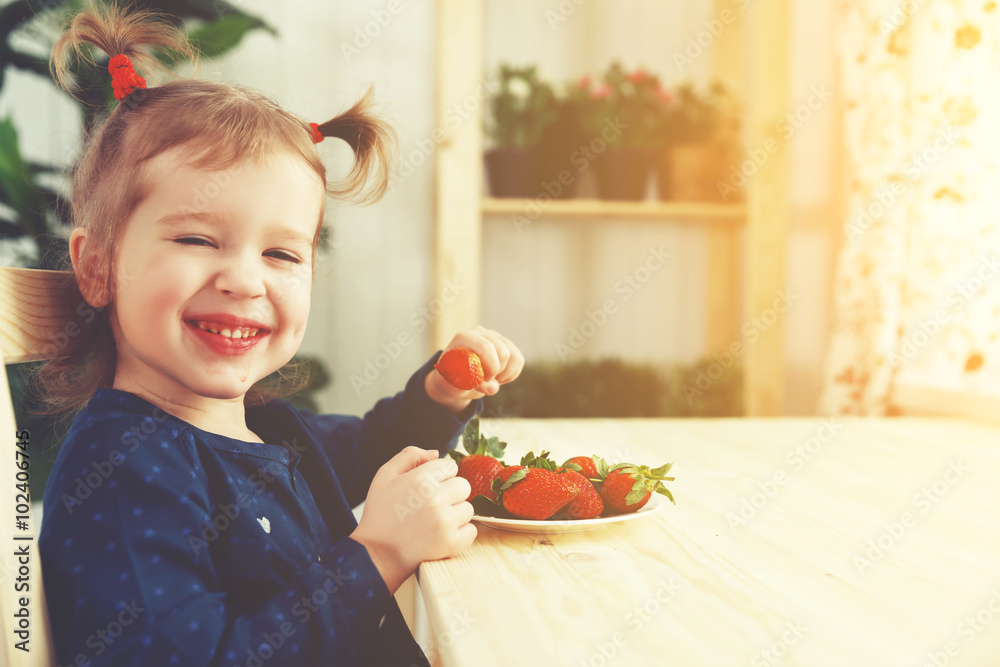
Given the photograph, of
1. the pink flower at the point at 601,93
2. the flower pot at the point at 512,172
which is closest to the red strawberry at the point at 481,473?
the flower pot at the point at 512,172

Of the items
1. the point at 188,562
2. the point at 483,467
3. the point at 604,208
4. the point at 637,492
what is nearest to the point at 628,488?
the point at 637,492

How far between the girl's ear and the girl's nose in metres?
0.13

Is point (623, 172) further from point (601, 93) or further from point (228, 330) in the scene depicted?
point (228, 330)

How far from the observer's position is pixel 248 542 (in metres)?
0.67

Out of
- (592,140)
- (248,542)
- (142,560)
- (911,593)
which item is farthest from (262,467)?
(592,140)

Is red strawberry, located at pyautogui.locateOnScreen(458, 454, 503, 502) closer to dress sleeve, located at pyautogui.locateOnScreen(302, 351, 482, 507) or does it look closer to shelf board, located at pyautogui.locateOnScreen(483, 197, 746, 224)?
dress sleeve, located at pyautogui.locateOnScreen(302, 351, 482, 507)

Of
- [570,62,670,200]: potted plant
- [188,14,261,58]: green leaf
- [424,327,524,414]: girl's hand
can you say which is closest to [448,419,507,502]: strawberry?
[424,327,524,414]: girl's hand

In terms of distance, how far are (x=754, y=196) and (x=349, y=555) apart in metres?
1.94

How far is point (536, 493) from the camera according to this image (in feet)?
2.18

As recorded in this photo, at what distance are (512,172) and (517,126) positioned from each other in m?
0.13

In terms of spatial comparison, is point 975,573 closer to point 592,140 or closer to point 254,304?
point 254,304

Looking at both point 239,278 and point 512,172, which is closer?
point 239,278

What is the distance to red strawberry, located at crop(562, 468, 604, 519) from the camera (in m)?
0.67

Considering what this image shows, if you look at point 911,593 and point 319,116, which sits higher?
point 319,116
